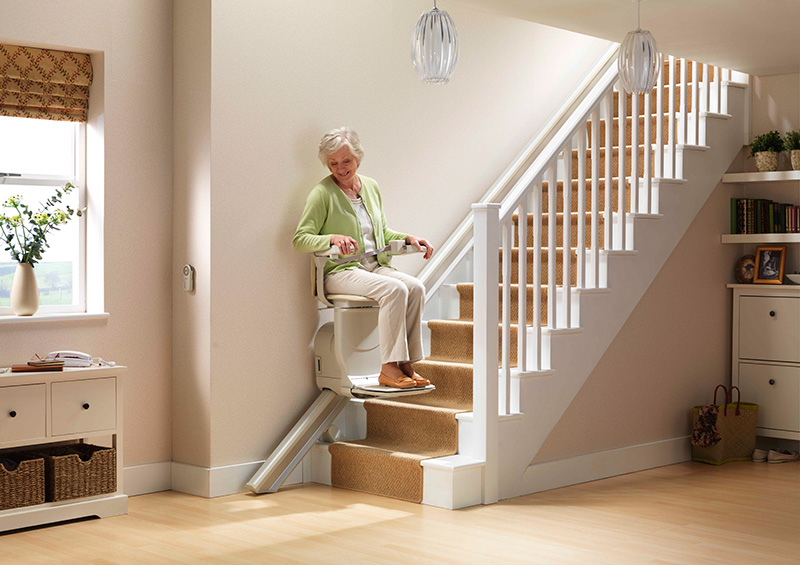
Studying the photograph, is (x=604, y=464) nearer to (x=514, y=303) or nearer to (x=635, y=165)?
(x=514, y=303)

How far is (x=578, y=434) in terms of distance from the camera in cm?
509

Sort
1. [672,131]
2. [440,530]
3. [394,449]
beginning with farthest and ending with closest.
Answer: [672,131] < [394,449] < [440,530]

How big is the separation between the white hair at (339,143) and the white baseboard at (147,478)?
1.68 meters

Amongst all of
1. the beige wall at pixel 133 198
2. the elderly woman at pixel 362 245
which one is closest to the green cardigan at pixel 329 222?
the elderly woman at pixel 362 245

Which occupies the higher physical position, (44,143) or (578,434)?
(44,143)

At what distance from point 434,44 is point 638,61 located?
33.7 inches

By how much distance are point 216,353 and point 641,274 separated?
2257 millimetres

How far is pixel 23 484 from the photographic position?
4039mm

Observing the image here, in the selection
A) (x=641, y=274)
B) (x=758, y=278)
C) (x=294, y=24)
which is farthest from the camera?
(x=758, y=278)

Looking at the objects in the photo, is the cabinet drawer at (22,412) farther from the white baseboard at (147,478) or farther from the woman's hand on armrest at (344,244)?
the woman's hand on armrest at (344,244)

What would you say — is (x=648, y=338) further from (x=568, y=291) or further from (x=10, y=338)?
(x=10, y=338)

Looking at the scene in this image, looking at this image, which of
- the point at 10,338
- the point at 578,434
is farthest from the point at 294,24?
the point at 578,434

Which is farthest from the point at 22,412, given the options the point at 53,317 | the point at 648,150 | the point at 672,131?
the point at 672,131

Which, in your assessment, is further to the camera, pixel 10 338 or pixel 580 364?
pixel 580 364
